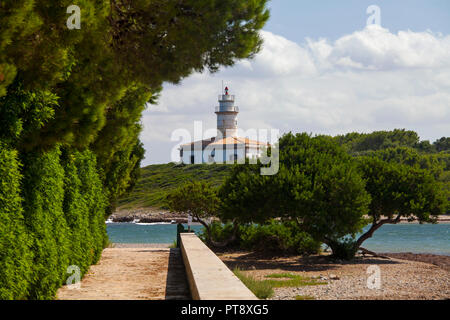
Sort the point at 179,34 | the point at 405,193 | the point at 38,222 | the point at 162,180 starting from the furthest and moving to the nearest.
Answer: the point at 162,180 < the point at 405,193 < the point at 179,34 < the point at 38,222

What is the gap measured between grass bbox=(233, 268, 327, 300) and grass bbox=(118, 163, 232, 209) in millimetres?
75341

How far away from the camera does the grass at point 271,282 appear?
17922mm

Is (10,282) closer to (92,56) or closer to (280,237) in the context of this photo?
(92,56)

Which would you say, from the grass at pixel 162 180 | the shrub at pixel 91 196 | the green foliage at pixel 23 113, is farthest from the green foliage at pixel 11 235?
the grass at pixel 162 180

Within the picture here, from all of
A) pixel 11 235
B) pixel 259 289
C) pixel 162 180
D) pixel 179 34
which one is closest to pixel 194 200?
pixel 259 289

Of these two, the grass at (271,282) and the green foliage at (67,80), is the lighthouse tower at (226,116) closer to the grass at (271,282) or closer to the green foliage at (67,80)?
the grass at (271,282)

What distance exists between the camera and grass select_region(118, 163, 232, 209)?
343 feet

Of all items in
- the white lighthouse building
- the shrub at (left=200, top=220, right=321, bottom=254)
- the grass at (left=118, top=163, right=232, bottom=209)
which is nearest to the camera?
the shrub at (left=200, top=220, right=321, bottom=254)

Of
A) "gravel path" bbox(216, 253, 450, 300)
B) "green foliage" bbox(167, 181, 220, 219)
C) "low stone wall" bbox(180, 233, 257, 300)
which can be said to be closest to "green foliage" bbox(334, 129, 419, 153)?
"green foliage" bbox(167, 181, 220, 219)

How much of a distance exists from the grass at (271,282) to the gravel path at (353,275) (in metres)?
0.46

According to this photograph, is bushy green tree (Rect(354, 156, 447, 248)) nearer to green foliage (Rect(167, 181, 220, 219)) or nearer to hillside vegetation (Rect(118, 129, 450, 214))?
green foliage (Rect(167, 181, 220, 219))

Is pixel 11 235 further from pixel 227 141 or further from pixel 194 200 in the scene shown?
pixel 227 141

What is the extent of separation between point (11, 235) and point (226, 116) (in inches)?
3579

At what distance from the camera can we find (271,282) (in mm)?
21953
